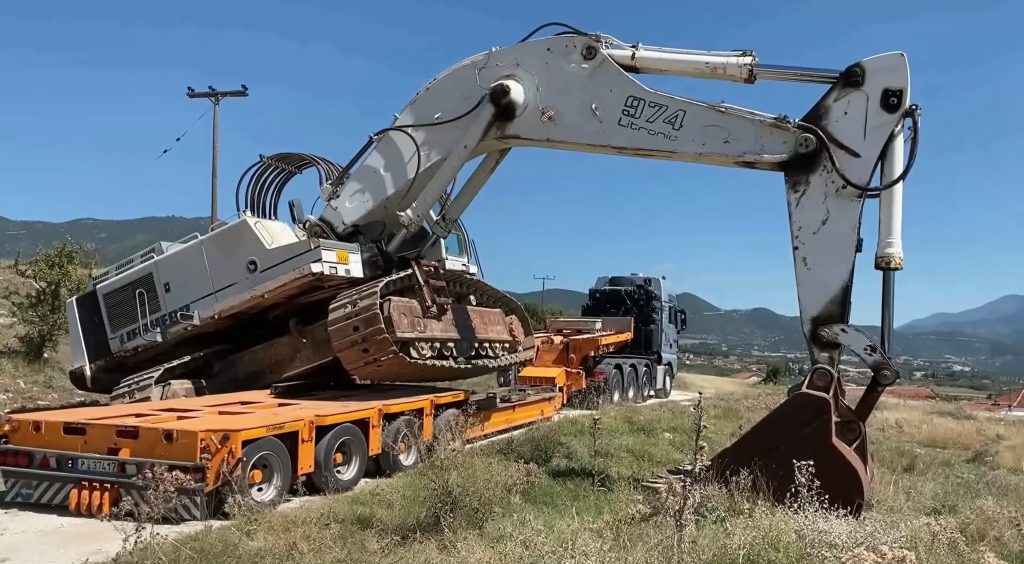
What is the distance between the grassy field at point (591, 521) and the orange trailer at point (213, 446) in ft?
1.93

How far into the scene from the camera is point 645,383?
23.4m

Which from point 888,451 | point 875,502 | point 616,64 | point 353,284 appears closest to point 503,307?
point 353,284

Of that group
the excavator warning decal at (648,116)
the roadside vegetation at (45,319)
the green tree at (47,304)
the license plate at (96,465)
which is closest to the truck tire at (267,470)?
the license plate at (96,465)

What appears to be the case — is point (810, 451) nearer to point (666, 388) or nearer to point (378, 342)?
point (378, 342)

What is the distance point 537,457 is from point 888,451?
5.99 metres

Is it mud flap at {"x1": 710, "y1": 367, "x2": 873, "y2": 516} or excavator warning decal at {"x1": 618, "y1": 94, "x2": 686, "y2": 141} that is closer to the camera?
mud flap at {"x1": 710, "y1": 367, "x2": 873, "y2": 516}

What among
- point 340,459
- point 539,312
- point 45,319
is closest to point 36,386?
point 45,319

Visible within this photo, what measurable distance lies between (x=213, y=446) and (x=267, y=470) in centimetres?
92

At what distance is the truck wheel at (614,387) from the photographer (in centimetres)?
2059

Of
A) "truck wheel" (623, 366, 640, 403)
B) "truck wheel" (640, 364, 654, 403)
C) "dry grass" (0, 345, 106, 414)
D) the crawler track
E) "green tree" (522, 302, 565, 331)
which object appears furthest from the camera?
"green tree" (522, 302, 565, 331)

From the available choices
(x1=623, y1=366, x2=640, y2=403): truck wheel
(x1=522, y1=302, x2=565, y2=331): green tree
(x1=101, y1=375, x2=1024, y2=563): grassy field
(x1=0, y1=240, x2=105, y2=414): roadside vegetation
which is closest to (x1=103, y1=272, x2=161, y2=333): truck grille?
(x1=101, y1=375, x2=1024, y2=563): grassy field

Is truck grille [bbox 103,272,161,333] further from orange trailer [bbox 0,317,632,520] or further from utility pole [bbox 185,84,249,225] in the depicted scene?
utility pole [bbox 185,84,249,225]

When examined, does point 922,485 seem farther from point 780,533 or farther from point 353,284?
point 353,284

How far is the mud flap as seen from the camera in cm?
702
